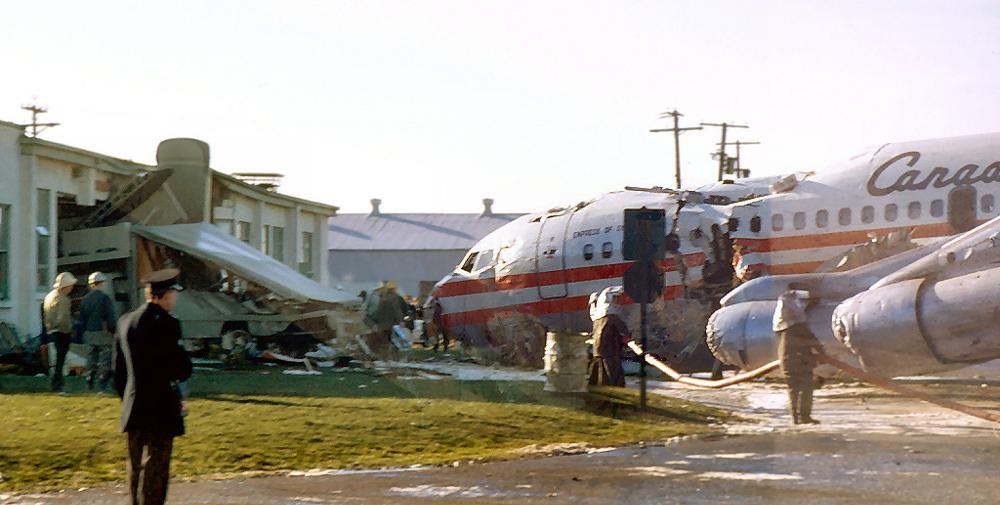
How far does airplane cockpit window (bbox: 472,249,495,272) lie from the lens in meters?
30.6

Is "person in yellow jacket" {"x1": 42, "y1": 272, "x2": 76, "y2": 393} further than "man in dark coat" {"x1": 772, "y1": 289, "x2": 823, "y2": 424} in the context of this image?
Yes

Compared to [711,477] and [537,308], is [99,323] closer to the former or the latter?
[711,477]

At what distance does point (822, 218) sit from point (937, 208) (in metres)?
1.95

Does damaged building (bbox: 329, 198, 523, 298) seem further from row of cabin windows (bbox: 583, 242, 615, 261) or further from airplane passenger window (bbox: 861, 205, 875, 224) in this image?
airplane passenger window (bbox: 861, 205, 875, 224)

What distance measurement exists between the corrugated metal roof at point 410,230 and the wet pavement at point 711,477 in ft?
231

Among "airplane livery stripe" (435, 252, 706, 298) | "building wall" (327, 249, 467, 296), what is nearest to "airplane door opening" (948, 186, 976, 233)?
"airplane livery stripe" (435, 252, 706, 298)

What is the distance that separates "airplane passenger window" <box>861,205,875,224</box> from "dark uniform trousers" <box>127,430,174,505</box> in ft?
54.3

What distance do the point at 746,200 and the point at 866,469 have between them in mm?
14790

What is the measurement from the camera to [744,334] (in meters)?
19.6

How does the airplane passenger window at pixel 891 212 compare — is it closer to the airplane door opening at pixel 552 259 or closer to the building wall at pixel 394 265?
the airplane door opening at pixel 552 259

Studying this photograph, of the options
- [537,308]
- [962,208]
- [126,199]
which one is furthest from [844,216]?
[126,199]

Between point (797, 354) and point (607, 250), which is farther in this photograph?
point (607, 250)

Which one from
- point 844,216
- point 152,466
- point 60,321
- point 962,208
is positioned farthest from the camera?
point 844,216

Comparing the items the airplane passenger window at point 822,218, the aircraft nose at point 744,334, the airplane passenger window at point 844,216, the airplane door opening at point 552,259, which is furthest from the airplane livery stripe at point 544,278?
the aircraft nose at point 744,334
